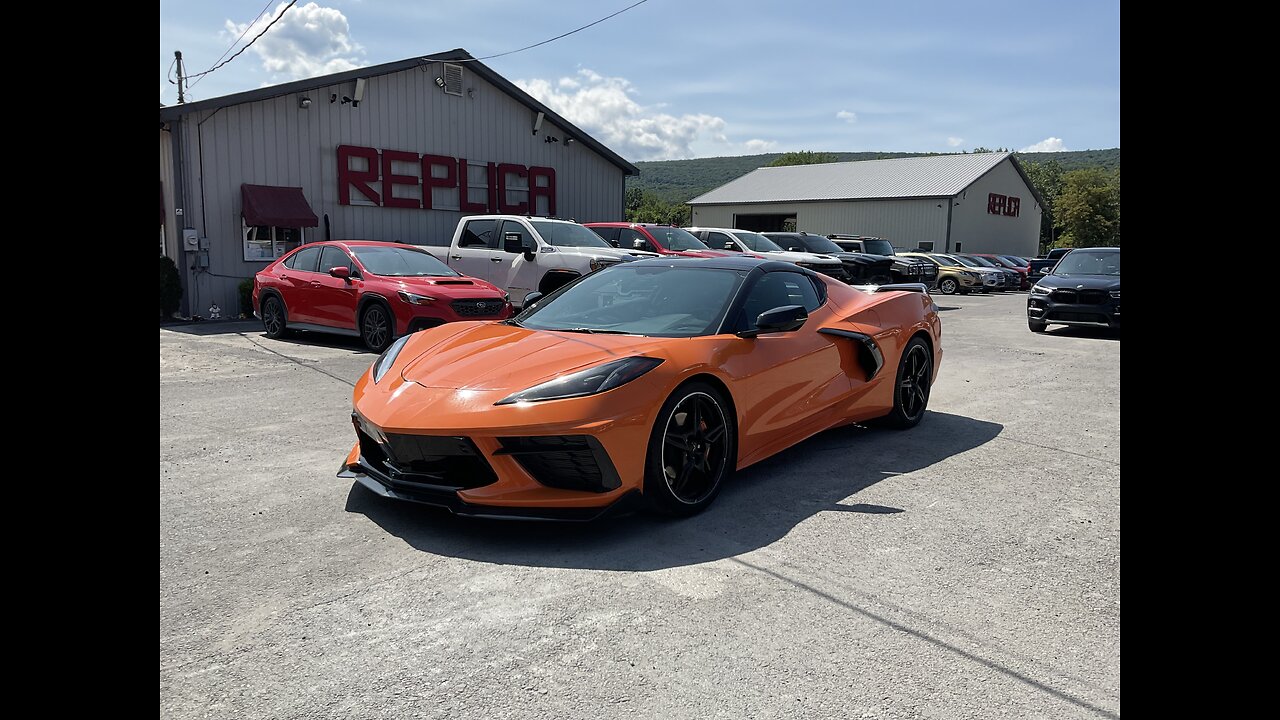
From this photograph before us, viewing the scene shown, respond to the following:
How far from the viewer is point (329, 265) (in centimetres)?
1178

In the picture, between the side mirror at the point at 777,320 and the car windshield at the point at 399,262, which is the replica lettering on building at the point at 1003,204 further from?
the side mirror at the point at 777,320

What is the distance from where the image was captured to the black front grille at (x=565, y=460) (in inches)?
149

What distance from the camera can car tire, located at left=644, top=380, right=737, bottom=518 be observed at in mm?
4031

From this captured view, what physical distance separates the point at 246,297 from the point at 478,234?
213 inches

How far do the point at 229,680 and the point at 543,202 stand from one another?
68.8 ft

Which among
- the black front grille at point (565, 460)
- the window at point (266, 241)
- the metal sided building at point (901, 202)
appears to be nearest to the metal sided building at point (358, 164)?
the window at point (266, 241)

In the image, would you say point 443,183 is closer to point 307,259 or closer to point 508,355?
point 307,259

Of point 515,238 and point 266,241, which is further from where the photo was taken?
→ point 266,241

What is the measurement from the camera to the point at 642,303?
510cm

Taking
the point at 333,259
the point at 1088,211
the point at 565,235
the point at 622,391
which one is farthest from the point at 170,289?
the point at 1088,211

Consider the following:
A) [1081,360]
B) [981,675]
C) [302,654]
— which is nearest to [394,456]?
[302,654]

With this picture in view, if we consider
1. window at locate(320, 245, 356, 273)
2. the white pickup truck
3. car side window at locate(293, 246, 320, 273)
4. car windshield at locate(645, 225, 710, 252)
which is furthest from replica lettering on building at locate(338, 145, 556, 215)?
window at locate(320, 245, 356, 273)

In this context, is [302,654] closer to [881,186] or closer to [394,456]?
[394,456]

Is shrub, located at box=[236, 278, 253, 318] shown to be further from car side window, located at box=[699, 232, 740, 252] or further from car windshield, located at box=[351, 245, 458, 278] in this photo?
car side window, located at box=[699, 232, 740, 252]
